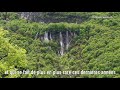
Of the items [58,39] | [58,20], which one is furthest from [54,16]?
[58,39]

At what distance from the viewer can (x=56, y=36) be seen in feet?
31.7

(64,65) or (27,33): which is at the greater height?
(27,33)

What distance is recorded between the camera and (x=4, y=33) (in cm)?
953

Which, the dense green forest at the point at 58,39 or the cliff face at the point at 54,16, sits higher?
the cliff face at the point at 54,16

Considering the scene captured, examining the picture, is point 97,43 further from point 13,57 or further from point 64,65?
point 13,57

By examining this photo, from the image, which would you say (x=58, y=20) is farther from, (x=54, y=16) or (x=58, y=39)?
(x=58, y=39)

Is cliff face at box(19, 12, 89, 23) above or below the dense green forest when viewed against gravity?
above

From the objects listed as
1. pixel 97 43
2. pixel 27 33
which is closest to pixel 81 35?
pixel 97 43

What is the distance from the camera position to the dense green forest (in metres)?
9.51

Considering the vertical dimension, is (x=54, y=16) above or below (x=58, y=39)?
above

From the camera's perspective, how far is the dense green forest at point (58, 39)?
9508 millimetres

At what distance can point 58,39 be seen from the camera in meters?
9.63

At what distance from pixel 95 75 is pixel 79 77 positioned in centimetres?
32
